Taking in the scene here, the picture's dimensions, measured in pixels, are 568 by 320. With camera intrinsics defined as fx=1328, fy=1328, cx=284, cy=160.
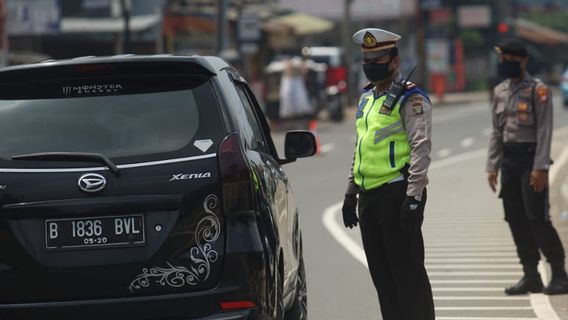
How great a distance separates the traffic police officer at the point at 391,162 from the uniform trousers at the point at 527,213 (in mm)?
2626

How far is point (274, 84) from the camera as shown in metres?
39.7

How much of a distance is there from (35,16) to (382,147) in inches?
1118

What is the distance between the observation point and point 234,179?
18.4 ft

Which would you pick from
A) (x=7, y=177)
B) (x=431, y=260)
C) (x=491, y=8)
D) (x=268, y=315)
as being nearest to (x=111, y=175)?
(x=7, y=177)

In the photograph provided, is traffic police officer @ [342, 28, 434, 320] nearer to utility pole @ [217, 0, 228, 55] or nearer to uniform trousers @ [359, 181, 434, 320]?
uniform trousers @ [359, 181, 434, 320]

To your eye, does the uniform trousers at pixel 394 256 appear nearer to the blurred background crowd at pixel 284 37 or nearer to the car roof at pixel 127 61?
the car roof at pixel 127 61

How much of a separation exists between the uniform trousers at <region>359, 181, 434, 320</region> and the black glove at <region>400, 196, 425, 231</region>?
0.16 meters

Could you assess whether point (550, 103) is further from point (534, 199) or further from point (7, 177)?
point (7, 177)

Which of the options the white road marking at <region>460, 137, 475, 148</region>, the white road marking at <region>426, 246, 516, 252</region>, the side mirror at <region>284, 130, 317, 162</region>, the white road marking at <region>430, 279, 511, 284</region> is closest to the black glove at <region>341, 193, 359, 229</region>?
the side mirror at <region>284, 130, 317, 162</region>

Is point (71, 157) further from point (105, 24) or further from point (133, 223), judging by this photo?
point (105, 24)

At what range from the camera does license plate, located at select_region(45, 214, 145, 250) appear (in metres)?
5.57

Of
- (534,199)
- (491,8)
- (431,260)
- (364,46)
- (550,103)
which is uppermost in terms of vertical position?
(364,46)

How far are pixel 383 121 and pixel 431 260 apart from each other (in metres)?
5.08

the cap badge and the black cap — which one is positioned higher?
the cap badge
